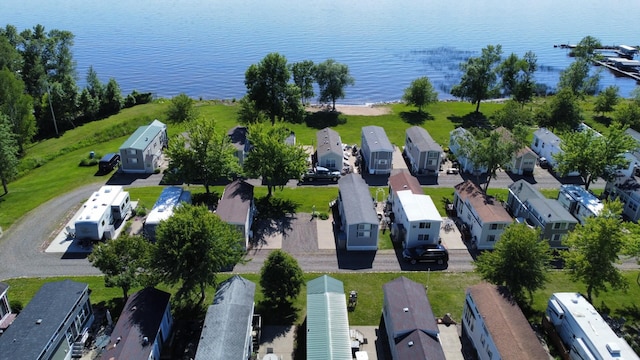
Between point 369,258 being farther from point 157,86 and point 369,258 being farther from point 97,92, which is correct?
point 157,86

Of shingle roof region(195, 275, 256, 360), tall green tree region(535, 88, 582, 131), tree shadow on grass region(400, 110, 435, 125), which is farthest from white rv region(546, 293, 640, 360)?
tree shadow on grass region(400, 110, 435, 125)

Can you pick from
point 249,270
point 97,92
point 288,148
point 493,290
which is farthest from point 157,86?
point 493,290

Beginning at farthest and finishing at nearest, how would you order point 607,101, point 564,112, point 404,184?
point 607,101 < point 564,112 < point 404,184

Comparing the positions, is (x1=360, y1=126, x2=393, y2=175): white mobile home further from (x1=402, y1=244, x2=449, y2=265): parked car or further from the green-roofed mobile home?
the green-roofed mobile home

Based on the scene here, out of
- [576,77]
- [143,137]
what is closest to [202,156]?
[143,137]

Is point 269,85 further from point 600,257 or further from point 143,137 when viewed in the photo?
point 600,257

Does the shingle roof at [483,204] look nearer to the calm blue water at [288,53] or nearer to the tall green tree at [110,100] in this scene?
the calm blue water at [288,53]

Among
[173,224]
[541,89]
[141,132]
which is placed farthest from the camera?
[541,89]
